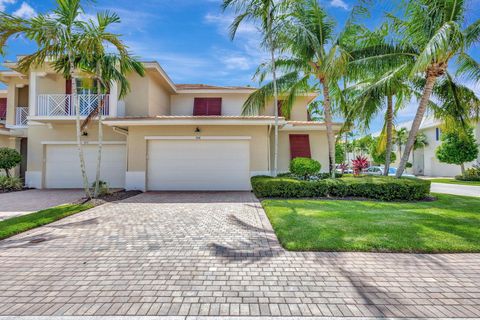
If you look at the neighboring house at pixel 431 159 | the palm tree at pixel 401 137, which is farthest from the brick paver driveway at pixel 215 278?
the palm tree at pixel 401 137

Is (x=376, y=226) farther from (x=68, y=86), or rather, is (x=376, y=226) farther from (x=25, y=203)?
(x=68, y=86)

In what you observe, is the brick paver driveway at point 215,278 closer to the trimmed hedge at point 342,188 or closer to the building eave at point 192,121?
the trimmed hedge at point 342,188

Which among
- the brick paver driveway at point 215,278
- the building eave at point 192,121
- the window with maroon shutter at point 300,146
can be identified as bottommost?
the brick paver driveway at point 215,278

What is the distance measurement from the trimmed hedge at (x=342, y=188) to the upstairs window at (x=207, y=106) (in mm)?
8330

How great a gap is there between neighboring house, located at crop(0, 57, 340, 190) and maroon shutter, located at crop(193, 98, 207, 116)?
2535mm

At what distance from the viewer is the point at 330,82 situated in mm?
12453

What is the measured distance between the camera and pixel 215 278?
12.7ft

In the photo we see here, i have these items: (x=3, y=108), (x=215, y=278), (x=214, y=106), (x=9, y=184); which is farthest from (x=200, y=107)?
(x=215, y=278)

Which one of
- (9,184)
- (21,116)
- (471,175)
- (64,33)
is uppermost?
(64,33)

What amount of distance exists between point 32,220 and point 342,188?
1113 cm

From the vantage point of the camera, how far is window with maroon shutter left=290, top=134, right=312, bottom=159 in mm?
16281

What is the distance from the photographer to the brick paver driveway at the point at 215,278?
3137 mm

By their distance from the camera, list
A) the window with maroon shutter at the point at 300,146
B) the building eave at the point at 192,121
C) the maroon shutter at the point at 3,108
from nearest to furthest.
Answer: the building eave at the point at 192,121
the window with maroon shutter at the point at 300,146
the maroon shutter at the point at 3,108

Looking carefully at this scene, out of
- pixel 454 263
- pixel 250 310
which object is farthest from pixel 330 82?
pixel 250 310
